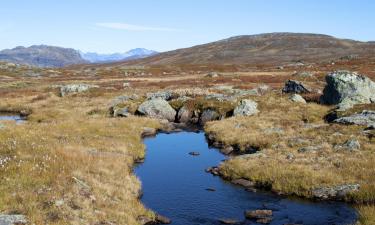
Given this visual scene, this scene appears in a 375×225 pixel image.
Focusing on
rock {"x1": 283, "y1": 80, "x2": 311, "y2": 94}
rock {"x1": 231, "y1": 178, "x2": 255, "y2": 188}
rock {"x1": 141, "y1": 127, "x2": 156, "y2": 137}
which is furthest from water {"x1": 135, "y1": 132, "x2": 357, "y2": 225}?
rock {"x1": 283, "y1": 80, "x2": 311, "y2": 94}

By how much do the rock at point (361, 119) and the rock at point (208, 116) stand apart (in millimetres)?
15641

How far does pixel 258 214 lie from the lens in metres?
23.5

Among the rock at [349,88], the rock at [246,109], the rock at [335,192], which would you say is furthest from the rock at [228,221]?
the rock at [349,88]

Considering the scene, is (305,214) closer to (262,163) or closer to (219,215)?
(219,215)

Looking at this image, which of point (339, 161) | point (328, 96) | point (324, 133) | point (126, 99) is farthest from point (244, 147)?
point (126, 99)

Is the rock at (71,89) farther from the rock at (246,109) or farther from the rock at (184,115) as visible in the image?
the rock at (246,109)

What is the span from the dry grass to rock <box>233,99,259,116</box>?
14538 mm

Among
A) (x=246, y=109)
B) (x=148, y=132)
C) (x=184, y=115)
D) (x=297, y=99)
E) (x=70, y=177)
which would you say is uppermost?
(x=297, y=99)

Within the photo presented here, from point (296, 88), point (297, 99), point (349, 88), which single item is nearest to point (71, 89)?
point (296, 88)

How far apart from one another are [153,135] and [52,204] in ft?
92.8

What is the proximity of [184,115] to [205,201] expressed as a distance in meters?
31.1

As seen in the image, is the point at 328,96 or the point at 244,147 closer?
the point at 244,147

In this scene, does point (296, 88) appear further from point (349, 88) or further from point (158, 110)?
point (158, 110)

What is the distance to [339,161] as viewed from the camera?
98.8 ft
